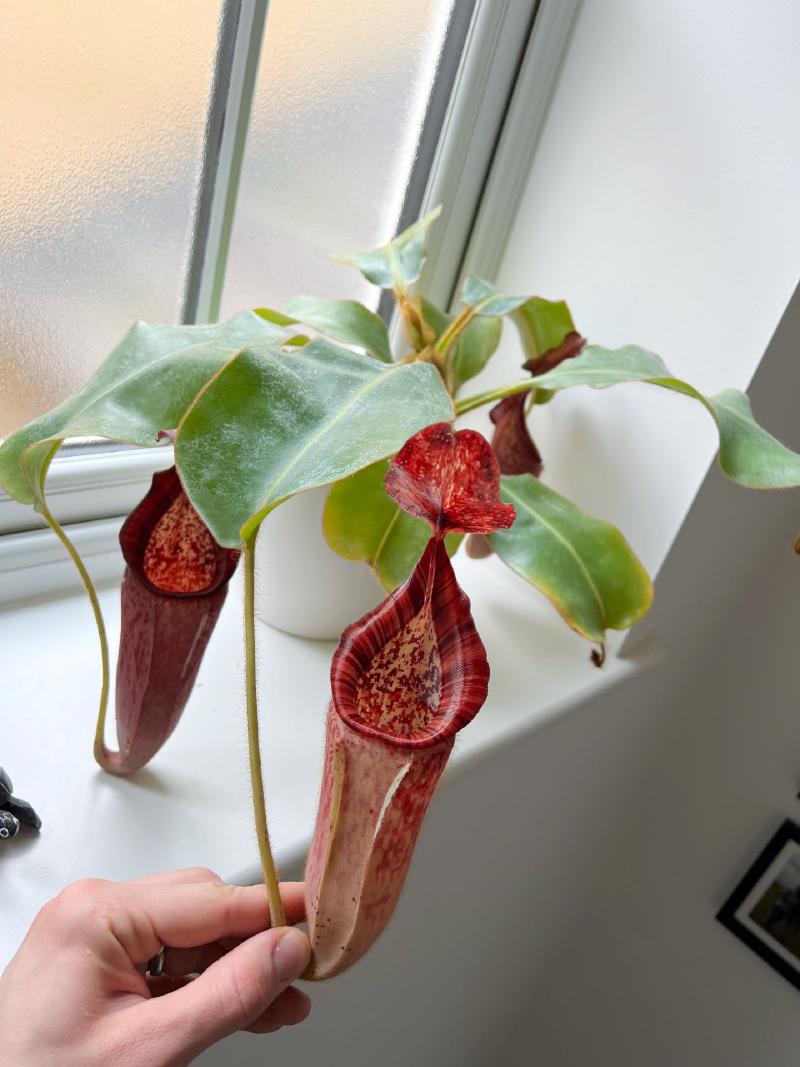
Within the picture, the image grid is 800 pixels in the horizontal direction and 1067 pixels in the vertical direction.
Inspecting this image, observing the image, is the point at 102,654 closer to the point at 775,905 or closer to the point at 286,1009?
the point at 286,1009

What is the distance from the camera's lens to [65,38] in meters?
0.70

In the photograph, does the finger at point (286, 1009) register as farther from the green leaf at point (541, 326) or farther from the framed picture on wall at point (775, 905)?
the framed picture on wall at point (775, 905)

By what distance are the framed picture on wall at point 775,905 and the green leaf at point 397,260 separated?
0.96m

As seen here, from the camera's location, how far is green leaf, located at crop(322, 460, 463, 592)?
0.72 m

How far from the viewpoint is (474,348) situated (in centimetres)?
95

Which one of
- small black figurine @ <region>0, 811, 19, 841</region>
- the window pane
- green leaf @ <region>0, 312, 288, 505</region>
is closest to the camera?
green leaf @ <region>0, 312, 288, 505</region>

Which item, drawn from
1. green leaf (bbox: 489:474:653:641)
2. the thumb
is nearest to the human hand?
the thumb

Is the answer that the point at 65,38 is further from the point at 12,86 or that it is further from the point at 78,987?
the point at 78,987

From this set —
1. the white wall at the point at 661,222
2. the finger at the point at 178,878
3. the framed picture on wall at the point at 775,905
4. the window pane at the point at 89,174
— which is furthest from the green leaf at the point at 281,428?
the framed picture on wall at the point at 775,905

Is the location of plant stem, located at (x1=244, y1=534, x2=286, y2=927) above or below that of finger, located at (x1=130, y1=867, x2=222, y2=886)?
above

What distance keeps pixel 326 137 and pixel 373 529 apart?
50cm

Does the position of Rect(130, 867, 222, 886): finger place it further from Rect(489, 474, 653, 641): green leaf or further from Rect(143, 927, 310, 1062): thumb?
Rect(489, 474, 653, 641): green leaf

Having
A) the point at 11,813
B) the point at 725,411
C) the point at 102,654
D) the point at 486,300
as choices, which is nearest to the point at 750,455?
the point at 725,411

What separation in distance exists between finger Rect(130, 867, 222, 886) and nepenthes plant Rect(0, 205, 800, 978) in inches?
3.6
